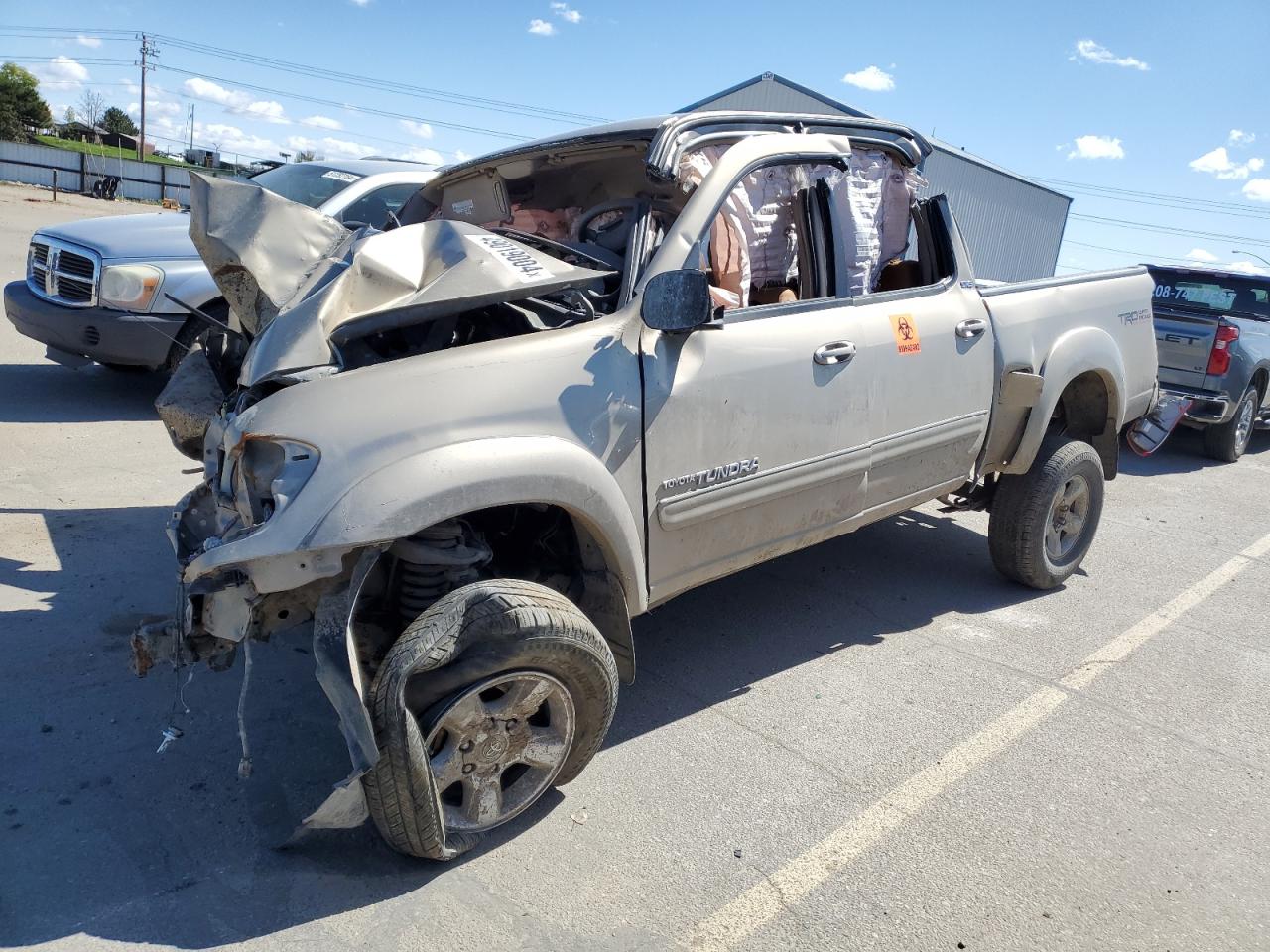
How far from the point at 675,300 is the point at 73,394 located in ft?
21.0

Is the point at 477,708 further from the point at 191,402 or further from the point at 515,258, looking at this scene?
the point at 191,402

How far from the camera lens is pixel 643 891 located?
271cm

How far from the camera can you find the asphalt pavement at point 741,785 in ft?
8.53

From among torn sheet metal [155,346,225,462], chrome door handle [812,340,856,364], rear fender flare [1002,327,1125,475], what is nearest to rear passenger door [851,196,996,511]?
chrome door handle [812,340,856,364]

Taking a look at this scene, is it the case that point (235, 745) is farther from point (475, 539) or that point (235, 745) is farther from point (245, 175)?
point (245, 175)

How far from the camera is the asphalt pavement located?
8.53 feet

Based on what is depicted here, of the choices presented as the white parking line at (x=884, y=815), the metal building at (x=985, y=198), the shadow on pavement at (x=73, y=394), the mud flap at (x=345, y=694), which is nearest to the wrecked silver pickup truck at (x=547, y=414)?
the mud flap at (x=345, y=694)

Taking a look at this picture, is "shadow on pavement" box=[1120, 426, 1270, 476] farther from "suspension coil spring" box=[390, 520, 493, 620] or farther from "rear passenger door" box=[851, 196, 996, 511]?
"suspension coil spring" box=[390, 520, 493, 620]

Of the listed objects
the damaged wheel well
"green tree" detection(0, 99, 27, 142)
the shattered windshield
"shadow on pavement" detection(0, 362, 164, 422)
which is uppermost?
"green tree" detection(0, 99, 27, 142)

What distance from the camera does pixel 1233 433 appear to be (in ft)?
30.5

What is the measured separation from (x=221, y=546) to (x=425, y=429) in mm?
605

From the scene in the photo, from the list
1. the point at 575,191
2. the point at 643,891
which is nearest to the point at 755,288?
the point at 575,191

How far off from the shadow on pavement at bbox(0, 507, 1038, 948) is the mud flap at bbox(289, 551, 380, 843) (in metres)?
0.29

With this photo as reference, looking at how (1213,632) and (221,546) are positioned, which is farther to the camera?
(1213,632)
